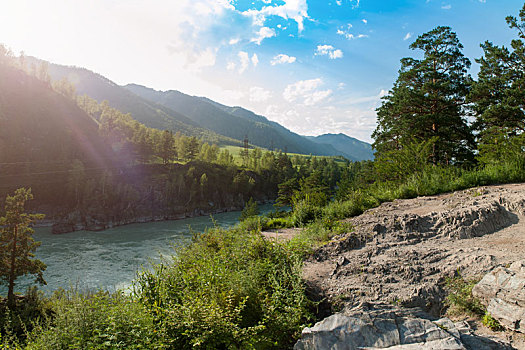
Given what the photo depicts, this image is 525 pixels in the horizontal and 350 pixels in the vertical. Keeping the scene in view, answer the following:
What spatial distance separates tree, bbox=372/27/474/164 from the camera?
18562 mm

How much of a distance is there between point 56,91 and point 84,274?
106633mm

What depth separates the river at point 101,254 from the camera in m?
22.6

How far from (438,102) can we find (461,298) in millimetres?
20178

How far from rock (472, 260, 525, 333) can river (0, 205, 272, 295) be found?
13.1 metres

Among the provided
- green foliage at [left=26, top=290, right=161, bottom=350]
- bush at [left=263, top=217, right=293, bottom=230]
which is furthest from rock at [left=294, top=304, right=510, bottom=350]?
bush at [left=263, top=217, right=293, bottom=230]

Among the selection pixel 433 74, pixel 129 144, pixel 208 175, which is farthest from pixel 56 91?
pixel 433 74

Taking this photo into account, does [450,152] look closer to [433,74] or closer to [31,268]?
[433,74]

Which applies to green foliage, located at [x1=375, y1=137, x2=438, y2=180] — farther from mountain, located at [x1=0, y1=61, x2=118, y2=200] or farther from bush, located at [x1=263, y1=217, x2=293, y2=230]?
mountain, located at [x1=0, y1=61, x2=118, y2=200]

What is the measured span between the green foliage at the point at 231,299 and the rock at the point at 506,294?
8.08 ft

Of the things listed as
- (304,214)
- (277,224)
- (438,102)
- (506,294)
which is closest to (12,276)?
(277,224)

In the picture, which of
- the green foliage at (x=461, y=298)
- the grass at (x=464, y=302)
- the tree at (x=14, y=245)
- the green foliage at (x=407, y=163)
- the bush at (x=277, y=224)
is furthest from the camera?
the tree at (x=14, y=245)

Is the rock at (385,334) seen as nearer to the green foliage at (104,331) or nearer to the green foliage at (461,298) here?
the green foliage at (461,298)

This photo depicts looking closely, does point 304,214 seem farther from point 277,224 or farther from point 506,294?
point 506,294

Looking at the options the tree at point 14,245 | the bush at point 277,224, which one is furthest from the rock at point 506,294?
the tree at point 14,245
